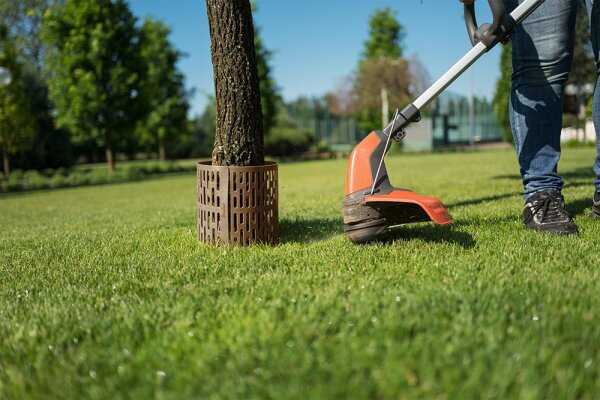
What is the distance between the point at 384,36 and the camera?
3316 centimetres

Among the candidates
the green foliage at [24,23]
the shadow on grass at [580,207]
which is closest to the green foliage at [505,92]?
the shadow on grass at [580,207]

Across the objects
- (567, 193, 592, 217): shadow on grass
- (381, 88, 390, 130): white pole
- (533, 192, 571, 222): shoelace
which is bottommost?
(567, 193, 592, 217): shadow on grass

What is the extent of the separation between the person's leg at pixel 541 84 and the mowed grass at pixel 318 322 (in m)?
0.49

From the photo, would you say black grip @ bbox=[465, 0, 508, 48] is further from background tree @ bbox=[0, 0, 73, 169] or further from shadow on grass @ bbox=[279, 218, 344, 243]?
background tree @ bbox=[0, 0, 73, 169]

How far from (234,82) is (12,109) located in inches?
679

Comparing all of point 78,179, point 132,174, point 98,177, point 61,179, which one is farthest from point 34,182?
point 132,174

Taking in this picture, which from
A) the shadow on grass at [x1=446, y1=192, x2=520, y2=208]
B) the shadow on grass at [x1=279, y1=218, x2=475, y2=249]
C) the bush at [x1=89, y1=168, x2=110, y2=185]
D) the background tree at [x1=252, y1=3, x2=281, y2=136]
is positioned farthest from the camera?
the background tree at [x1=252, y1=3, x2=281, y2=136]

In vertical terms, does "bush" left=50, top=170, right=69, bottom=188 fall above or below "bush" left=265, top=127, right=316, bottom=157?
below

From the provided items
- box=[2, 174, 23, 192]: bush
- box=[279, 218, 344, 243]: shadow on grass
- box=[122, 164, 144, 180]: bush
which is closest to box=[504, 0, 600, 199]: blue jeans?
box=[279, 218, 344, 243]: shadow on grass

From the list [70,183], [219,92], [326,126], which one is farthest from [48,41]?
[326,126]

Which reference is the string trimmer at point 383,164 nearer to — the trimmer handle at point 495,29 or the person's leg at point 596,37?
the trimmer handle at point 495,29

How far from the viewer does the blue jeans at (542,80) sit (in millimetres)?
2734

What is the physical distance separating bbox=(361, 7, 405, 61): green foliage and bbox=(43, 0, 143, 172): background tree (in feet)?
59.2

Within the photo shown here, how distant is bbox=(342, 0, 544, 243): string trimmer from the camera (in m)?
2.33
